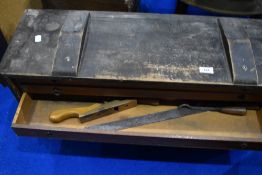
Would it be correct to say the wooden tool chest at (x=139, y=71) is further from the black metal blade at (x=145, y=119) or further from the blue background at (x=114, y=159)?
the blue background at (x=114, y=159)

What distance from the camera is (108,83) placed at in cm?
89

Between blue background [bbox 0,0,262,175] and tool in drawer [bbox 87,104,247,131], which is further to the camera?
blue background [bbox 0,0,262,175]

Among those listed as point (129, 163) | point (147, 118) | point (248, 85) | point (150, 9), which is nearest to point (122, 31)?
point (147, 118)

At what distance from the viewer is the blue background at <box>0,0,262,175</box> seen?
1220 mm

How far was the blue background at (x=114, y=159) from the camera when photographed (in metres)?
1.22

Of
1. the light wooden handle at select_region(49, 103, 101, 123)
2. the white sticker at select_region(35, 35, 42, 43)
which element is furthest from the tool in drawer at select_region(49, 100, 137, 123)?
the white sticker at select_region(35, 35, 42, 43)

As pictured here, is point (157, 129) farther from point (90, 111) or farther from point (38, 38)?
point (38, 38)

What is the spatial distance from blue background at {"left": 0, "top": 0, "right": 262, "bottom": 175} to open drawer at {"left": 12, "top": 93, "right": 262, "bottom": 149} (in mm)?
323

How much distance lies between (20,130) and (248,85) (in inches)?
26.6

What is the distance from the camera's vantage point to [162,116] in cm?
98

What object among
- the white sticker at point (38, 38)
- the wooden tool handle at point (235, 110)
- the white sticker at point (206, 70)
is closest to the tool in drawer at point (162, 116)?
the wooden tool handle at point (235, 110)

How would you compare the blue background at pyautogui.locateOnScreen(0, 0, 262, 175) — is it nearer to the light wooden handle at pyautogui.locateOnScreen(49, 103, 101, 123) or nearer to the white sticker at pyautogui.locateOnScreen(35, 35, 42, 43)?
the light wooden handle at pyautogui.locateOnScreen(49, 103, 101, 123)

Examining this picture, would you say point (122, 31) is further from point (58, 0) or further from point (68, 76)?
point (58, 0)

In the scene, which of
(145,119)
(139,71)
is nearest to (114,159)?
(145,119)
